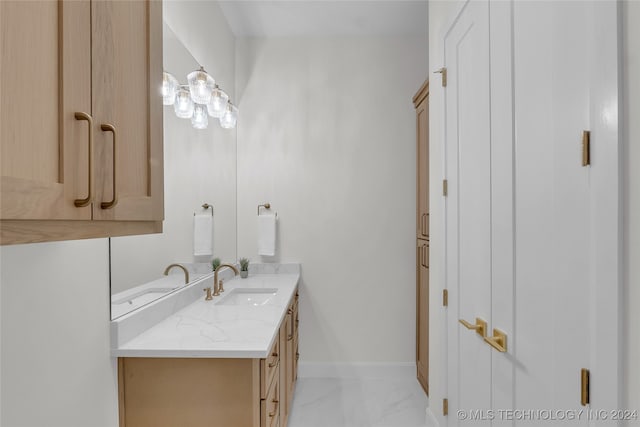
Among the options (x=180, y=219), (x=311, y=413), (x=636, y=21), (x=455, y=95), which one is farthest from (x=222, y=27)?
(x=311, y=413)

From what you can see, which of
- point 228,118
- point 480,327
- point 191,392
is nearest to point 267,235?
point 228,118

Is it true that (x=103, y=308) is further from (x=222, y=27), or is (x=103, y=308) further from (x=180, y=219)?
(x=222, y=27)

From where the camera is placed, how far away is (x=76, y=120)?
0.63 metres

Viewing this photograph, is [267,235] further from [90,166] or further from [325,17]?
[90,166]

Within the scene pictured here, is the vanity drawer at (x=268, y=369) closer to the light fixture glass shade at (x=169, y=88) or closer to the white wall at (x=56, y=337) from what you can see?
the white wall at (x=56, y=337)

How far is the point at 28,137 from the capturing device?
53 centimetres

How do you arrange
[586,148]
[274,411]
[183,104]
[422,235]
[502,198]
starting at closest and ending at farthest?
[586,148], [502,198], [274,411], [183,104], [422,235]

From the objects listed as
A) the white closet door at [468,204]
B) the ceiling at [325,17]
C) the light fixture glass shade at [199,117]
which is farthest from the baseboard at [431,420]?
the ceiling at [325,17]

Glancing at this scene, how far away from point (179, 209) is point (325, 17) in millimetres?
1887

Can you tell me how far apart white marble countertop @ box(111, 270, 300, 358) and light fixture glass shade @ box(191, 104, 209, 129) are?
1074 mm

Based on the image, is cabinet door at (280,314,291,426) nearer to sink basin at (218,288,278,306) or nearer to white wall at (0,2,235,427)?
sink basin at (218,288,278,306)

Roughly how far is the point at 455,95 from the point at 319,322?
213 cm

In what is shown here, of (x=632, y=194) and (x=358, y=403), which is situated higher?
(x=632, y=194)

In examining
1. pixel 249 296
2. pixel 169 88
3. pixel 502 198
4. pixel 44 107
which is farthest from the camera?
pixel 249 296
